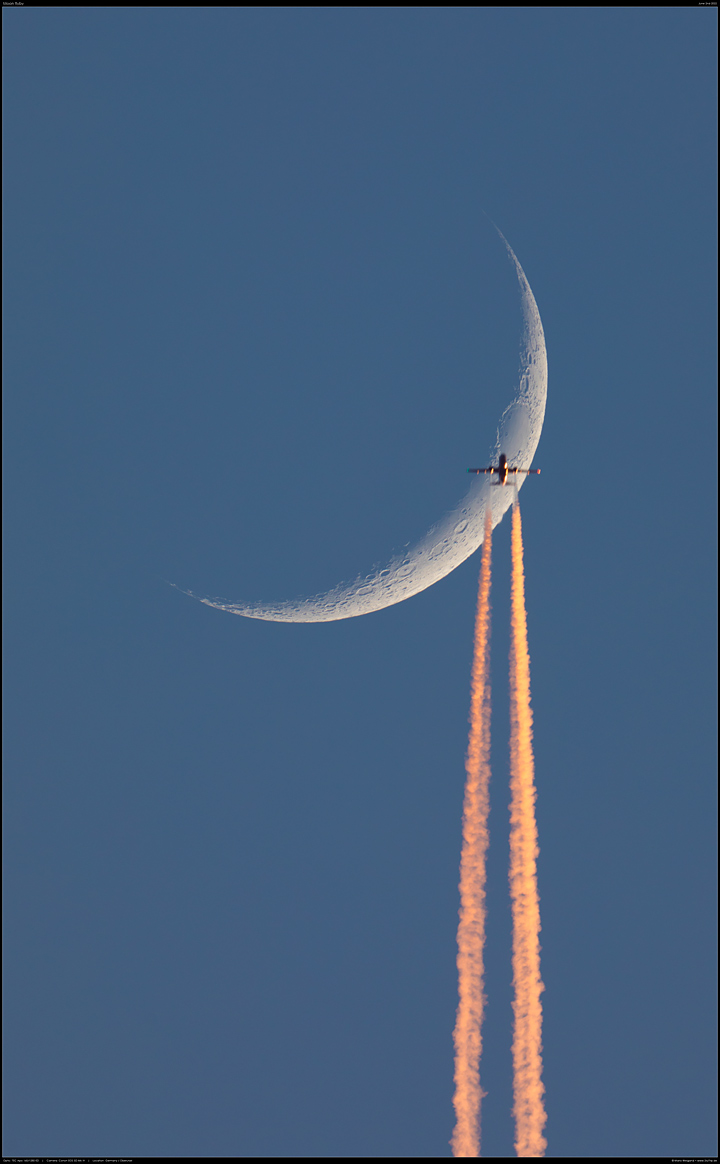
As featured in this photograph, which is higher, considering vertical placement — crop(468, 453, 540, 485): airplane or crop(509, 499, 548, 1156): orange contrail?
crop(468, 453, 540, 485): airplane

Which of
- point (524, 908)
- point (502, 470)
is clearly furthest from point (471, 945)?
point (502, 470)

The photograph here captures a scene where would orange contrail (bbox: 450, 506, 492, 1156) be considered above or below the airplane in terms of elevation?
below

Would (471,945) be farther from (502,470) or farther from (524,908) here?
(502,470)

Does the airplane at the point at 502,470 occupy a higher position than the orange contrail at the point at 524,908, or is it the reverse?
the airplane at the point at 502,470

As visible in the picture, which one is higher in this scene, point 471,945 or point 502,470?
point 502,470

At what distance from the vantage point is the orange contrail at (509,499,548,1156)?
5528 cm

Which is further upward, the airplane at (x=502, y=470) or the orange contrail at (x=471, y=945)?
the airplane at (x=502, y=470)

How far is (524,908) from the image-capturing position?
56.6 metres

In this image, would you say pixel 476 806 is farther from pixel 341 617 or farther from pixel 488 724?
pixel 341 617

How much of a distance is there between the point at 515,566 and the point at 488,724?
7.39 meters

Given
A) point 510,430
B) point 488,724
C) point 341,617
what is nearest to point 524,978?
point 488,724

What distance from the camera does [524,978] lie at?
55.8 metres

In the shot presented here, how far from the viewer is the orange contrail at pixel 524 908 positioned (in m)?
55.3

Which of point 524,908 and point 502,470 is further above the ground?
point 502,470
